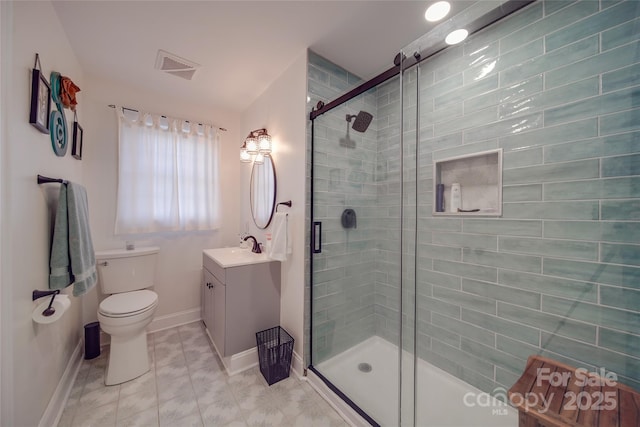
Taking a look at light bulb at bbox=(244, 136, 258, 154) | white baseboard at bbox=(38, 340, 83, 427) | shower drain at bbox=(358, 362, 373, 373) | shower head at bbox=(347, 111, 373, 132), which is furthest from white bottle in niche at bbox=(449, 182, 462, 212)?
white baseboard at bbox=(38, 340, 83, 427)

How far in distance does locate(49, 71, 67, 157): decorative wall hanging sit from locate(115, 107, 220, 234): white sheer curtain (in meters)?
0.63

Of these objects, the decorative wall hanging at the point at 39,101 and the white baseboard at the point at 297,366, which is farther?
the white baseboard at the point at 297,366

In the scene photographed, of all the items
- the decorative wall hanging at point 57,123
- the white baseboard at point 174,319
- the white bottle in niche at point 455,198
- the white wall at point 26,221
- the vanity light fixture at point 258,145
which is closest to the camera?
the white wall at point 26,221

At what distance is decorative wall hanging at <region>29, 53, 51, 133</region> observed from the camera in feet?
3.59

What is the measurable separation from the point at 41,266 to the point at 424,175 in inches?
92.5

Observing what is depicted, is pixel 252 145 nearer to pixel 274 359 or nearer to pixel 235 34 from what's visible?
pixel 235 34

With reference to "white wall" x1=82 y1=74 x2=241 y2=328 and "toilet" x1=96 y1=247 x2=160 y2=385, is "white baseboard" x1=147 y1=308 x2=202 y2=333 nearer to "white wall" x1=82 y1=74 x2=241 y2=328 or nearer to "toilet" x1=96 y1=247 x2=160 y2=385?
"white wall" x1=82 y1=74 x2=241 y2=328

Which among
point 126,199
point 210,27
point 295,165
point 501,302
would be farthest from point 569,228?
point 126,199

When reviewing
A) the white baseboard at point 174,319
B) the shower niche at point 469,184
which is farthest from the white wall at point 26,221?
the shower niche at point 469,184

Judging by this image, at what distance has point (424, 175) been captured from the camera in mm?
1719

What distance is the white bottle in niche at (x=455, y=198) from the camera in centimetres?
158

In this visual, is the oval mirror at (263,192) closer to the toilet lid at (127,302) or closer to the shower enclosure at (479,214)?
the shower enclosure at (479,214)

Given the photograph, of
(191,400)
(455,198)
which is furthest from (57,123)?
(455,198)

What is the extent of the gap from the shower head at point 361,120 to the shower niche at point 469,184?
611 mm
